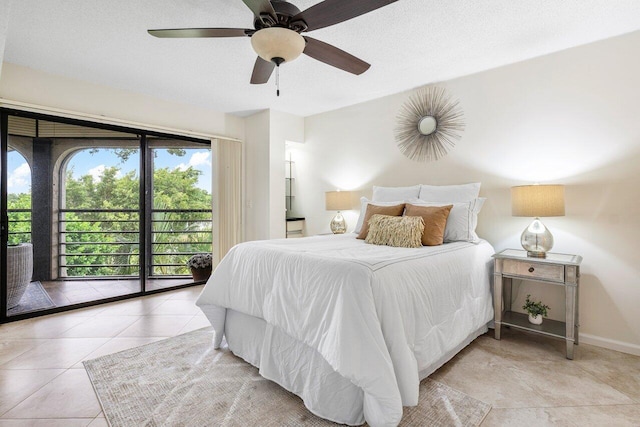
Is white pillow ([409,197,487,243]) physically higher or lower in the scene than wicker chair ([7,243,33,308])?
higher

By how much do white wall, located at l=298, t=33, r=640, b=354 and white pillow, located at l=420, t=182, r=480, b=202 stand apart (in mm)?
283

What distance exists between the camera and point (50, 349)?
97.4 inches

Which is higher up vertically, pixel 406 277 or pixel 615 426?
pixel 406 277

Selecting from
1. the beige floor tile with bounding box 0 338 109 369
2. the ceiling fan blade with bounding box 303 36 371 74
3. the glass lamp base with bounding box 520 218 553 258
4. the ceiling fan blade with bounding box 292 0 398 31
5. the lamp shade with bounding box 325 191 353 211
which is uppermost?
the ceiling fan blade with bounding box 292 0 398 31

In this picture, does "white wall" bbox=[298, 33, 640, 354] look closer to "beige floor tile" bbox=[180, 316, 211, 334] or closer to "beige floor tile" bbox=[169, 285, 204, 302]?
"beige floor tile" bbox=[180, 316, 211, 334]

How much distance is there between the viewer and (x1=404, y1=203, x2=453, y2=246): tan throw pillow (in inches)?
103

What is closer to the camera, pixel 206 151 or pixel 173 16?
pixel 173 16

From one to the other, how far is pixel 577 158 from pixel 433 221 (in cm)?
131

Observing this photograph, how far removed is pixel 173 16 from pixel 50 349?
8.82 feet

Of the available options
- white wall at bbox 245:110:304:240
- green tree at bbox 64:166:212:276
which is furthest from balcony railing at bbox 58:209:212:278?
white wall at bbox 245:110:304:240

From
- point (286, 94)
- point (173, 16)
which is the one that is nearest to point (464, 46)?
point (286, 94)

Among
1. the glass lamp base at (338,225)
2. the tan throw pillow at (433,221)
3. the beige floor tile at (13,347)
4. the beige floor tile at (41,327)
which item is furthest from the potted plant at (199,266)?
the tan throw pillow at (433,221)

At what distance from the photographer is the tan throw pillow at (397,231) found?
254 centimetres

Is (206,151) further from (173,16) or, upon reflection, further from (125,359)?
(125,359)
